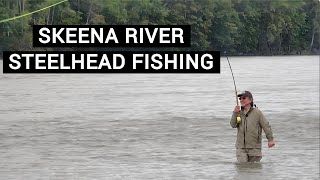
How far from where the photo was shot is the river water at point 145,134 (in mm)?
17109

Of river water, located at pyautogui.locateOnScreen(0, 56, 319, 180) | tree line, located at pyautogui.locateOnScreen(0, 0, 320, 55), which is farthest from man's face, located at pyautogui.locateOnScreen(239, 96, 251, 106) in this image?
tree line, located at pyautogui.locateOnScreen(0, 0, 320, 55)

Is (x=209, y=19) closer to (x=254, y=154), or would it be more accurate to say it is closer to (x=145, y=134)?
(x=145, y=134)

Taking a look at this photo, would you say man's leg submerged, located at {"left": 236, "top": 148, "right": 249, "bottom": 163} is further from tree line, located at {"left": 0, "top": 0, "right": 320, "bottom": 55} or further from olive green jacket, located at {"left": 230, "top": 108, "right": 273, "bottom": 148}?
tree line, located at {"left": 0, "top": 0, "right": 320, "bottom": 55}

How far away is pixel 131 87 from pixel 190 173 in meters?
35.6

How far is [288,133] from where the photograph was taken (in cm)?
2566

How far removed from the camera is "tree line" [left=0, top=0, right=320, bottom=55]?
99500 mm

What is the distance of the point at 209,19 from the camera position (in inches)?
4345

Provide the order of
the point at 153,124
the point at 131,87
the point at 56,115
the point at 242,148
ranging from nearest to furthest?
the point at 242,148
the point at 153,124
the point at 56,115
the point at 131,87

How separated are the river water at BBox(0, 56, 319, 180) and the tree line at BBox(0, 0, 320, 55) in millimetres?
50741

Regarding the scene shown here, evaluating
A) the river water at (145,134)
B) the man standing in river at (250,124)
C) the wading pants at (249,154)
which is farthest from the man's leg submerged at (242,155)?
the river water at (145,134)

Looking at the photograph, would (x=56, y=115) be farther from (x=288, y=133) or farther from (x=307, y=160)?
(x=307, y=160)

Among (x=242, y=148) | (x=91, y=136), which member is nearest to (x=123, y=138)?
(x=91, y=136)

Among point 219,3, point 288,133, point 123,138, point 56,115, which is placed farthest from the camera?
point 219,3

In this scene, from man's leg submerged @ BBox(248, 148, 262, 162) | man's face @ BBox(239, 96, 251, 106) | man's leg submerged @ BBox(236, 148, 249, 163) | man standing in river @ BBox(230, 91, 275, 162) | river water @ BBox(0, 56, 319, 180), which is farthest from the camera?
river water @ BBox(0, 56, 319, 180)
